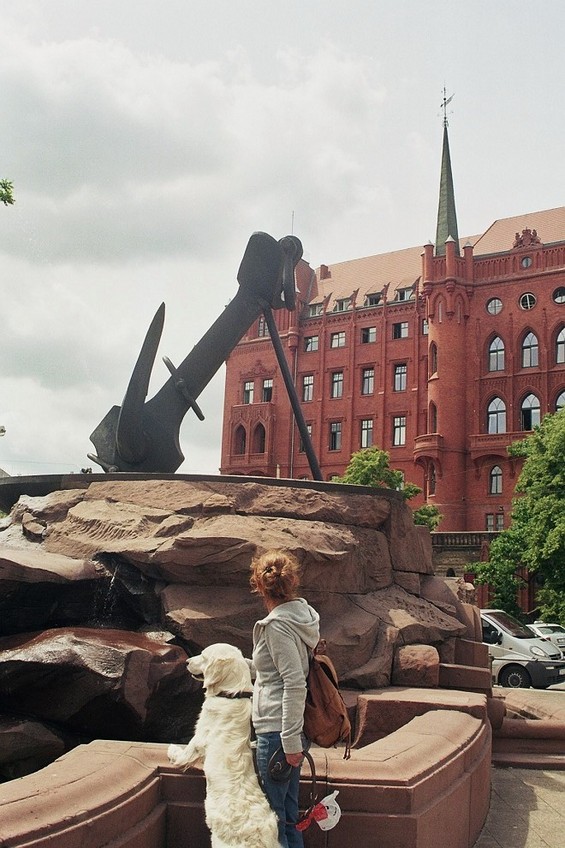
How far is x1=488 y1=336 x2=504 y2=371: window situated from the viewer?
45.0 meters

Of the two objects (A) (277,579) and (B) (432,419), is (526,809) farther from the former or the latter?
(B) (432,419)

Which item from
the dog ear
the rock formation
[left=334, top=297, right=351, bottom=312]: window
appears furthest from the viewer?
[left=334, top=297, right=351, bottom=312]: window

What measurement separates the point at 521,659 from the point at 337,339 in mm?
38392

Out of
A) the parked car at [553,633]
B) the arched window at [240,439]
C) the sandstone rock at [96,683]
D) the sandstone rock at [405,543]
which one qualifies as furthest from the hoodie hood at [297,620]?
the arched window at [240,439]

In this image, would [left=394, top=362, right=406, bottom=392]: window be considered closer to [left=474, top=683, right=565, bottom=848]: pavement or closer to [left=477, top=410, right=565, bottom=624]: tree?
[left=477, top=410, right=565, bottom=624]: tree

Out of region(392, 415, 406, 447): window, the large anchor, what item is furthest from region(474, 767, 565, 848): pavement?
region(392, 415, 406, 447): window

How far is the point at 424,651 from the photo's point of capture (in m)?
6.79

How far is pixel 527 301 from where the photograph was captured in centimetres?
4428

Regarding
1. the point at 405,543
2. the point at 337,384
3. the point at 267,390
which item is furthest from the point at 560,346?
the point at 405,543

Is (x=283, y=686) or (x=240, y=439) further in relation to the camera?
(x=240, y=439)

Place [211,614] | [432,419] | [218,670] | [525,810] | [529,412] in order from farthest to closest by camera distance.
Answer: [432,419], [529,412], [211,614], [525,810], [218,670]

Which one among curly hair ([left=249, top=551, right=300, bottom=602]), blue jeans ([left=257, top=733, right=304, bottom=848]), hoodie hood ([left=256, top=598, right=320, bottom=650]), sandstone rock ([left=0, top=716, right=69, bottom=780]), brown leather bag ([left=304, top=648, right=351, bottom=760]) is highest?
curly hair ([left=249, top=551, right=300, bottom=602])

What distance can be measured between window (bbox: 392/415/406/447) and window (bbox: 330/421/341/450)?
362cm

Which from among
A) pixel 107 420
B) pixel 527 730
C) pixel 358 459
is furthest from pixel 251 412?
pixel 527 730
